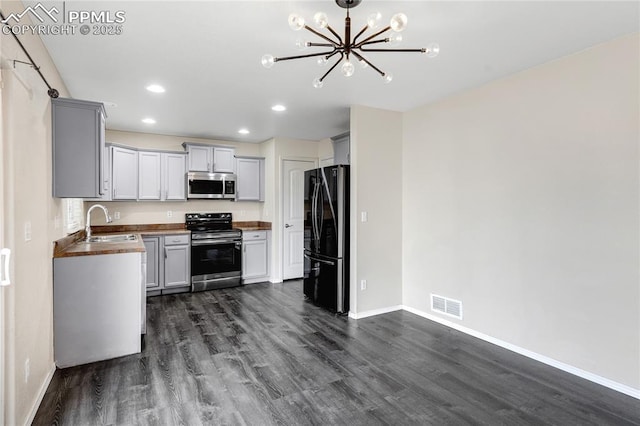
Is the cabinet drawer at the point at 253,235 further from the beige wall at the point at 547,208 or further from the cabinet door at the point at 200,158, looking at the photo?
the beige wall at the point at 547,208

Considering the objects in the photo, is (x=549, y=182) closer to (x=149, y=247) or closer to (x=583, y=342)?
(x=583, y=342)

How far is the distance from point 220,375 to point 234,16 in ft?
8.44

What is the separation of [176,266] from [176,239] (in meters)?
0.40

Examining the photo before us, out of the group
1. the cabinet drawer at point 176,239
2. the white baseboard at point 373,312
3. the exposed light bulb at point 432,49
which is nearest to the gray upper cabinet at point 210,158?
the cabinet drawer at point 176,239

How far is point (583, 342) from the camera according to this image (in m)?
2.56

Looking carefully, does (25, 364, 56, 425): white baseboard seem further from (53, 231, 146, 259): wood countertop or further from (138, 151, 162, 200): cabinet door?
(138, 151, 162, 200): cabinet door

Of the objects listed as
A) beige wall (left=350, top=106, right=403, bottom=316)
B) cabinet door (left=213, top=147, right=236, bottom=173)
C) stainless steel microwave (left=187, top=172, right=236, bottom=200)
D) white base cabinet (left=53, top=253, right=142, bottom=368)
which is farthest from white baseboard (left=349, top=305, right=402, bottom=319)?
cabinet door (left=213, top=147, right=236, bottom=173)

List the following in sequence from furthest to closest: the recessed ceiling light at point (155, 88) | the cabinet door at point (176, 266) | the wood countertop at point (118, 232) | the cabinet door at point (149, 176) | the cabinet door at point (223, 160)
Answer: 1. the cabinet door at point (223, 160)
2. the cabinet door at point (149, 176)
3. the cabinet door at point (176, 266)
4. the recessed ceiling light at point (155, 88)
5. the wood countertop at point (118, 232)

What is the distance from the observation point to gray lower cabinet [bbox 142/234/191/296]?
479 centimetres

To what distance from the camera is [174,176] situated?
526cm

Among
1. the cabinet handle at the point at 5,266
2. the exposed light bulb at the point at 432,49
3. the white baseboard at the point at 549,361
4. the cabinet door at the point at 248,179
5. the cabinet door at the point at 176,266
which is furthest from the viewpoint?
the cabinet door at the point at 248,179

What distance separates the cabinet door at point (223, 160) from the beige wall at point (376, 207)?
256 centimetres

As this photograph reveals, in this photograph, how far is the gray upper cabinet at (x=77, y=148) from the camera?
2680 mm

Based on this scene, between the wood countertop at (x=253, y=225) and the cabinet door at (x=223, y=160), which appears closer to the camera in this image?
the cabinet door at (x=223, y=160)
